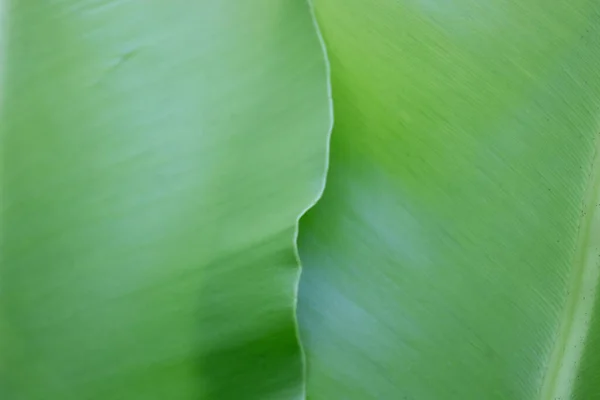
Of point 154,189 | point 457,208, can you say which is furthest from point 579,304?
point 154,189

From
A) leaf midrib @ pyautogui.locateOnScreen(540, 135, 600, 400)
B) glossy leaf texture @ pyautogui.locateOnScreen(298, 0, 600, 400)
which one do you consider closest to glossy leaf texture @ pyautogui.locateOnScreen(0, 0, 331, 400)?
glossy leaf texture @ pyautogui.locateOnScreen(298, 0, 600, 400)

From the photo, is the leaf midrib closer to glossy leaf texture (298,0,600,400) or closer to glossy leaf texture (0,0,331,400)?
glossy leaf texture (298,0,600,400)

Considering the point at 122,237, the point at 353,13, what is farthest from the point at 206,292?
the point at 353,13

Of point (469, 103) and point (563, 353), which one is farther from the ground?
point (469, 103)

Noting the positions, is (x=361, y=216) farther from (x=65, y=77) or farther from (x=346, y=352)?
(x=65, y=77)

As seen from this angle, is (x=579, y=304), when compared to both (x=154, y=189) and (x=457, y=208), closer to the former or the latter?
(x=457, y=208)

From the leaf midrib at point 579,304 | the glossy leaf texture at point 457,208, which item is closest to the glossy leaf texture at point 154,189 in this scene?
the glossy leaf texture at point 457,208
